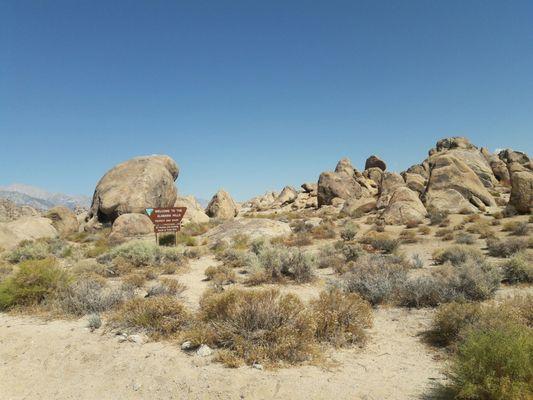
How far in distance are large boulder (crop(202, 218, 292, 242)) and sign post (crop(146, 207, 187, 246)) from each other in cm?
225

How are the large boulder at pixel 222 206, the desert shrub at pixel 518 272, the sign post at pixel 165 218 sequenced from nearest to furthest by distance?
the desert shrub at pixel 518 272 → the sign post at pixel 165 218 → the large boulder at pixel 222 206

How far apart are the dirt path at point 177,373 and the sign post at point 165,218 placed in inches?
415

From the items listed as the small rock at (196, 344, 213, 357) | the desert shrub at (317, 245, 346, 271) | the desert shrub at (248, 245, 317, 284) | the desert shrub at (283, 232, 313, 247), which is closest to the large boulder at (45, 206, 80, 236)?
the desert shrub at (283, 232, 313, 247)

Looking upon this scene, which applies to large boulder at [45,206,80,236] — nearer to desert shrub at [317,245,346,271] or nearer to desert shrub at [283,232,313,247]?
desert shrub at [283,232,313,247]

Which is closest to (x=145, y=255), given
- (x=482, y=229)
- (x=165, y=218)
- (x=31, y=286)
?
(x=165, y=218)

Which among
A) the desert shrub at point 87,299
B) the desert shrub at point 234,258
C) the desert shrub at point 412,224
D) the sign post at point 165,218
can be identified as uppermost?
the sign post at point 165,218

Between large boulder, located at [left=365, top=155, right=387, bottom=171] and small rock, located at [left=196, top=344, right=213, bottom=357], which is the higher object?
large boulder, located at [left=365, top=155, right=387, bottom=171]

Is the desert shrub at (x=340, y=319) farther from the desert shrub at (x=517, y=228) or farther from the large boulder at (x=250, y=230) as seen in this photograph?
the desert shrub at (x=517, y=228)

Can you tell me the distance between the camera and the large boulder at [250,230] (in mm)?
18375

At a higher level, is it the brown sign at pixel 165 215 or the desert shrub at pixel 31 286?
the brown sign at pixel 165 215

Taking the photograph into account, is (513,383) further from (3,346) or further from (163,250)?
(163,250)

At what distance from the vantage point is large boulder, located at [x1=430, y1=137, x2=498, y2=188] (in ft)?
117

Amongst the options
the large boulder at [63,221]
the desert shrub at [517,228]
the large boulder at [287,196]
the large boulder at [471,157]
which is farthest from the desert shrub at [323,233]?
the large boulder at [287,196]

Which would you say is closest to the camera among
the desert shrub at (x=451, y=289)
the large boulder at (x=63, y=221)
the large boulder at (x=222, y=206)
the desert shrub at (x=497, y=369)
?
the desert shrub at (x=497, y=369)
